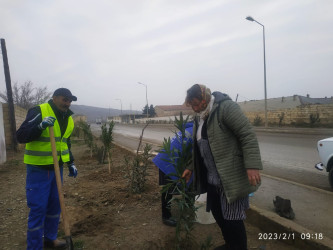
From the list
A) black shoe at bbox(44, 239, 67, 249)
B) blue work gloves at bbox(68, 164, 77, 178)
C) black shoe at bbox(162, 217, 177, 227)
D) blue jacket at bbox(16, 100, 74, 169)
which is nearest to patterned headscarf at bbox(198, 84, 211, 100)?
blue jacket at bbox(16, 100, 74, 169)

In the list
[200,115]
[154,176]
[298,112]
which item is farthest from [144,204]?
[298,112]

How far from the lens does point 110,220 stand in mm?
3652

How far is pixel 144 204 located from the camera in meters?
4.20

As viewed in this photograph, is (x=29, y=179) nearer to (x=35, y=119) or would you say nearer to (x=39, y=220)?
(x=39, y=220)

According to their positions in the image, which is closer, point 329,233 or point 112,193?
Result: point 329,233

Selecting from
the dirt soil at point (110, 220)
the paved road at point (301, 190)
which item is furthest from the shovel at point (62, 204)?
the paved road at point (301, 190)

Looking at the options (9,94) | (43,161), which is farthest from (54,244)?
(9,94)

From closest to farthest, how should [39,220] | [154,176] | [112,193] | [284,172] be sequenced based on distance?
[39,220], [112,193], [154,176], [284,172]

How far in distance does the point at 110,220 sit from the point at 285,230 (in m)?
2.25

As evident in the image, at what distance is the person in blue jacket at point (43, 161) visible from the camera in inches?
106

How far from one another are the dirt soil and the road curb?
0.31 ft

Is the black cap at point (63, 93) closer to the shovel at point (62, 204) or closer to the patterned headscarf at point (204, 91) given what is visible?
the shovel at point (62, 204)

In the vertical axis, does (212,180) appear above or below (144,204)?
above

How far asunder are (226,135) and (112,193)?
126 inches
